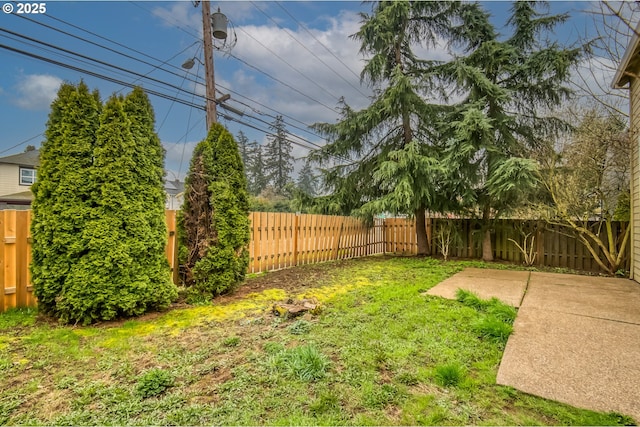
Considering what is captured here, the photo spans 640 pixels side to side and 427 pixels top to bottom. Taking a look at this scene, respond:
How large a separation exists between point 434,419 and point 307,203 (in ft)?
27.8

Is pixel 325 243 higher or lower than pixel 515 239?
lower

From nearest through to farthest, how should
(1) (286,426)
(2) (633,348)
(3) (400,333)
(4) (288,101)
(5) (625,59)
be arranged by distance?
(1) (286,426) → (2) (633,348) → (3) (400,333) → (5) (625,59) → (4) (288,101)

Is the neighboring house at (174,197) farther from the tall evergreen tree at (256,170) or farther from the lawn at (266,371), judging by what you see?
the tall evergreen tree at (256,170)

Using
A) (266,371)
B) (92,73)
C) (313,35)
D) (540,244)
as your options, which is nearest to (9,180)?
(92,73)

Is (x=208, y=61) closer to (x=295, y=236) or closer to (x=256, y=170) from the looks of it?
(x=295, y=236)

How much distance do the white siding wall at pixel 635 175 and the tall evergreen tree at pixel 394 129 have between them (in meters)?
3.54

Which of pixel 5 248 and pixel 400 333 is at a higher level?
pixel 5 248

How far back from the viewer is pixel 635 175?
222 inches

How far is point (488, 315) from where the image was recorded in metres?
3.52

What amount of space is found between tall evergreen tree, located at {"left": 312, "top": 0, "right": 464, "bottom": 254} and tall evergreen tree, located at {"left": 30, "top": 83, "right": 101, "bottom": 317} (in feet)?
21.3

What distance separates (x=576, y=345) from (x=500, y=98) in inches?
270

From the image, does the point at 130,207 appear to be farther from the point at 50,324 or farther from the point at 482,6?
the point at 482,6

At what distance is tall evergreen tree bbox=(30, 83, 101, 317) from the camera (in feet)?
10.5

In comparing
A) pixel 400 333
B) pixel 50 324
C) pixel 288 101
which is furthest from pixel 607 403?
pixel 288 101
